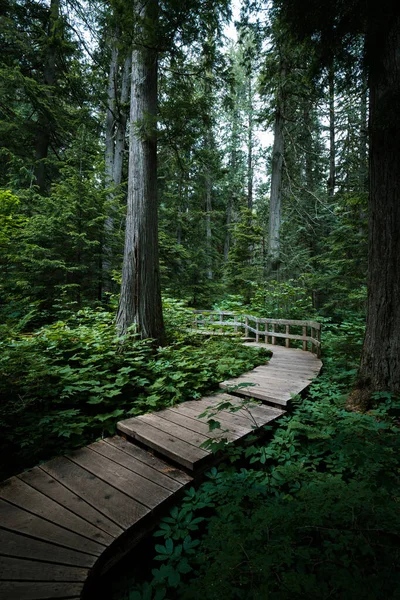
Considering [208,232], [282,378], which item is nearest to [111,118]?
[208,232]

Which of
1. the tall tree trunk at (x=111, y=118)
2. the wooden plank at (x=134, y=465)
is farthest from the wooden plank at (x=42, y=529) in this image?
the tall tree trunk at (x=111, y=118)

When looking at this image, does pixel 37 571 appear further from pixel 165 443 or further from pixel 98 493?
pixel 165 443

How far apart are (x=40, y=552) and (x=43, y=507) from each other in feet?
1.42

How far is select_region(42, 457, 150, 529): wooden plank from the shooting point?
6.43 feet

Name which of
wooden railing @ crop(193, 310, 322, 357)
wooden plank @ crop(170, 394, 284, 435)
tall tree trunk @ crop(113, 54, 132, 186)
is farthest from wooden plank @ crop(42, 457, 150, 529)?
tall tree trunk @ crop(113, 54, 132, 186)

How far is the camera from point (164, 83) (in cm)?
716

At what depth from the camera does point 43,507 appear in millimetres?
2025

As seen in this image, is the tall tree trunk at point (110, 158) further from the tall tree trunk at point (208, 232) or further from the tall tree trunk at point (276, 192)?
the tall tree trunk at point (276, 192)

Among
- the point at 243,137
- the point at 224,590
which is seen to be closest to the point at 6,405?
the point at 224,590


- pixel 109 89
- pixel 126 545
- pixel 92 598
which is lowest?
pixel 92 598

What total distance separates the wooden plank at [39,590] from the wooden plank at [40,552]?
0.12 meters

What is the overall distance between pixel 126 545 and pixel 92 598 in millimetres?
287

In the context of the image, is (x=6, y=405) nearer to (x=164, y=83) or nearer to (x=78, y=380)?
(x=78, y=380)

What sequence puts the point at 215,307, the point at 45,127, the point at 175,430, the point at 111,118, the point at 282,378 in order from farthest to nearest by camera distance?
the point at 215,307, the point at 111,118, the point at 45,127, the point at 282,378, the point at 175,430
